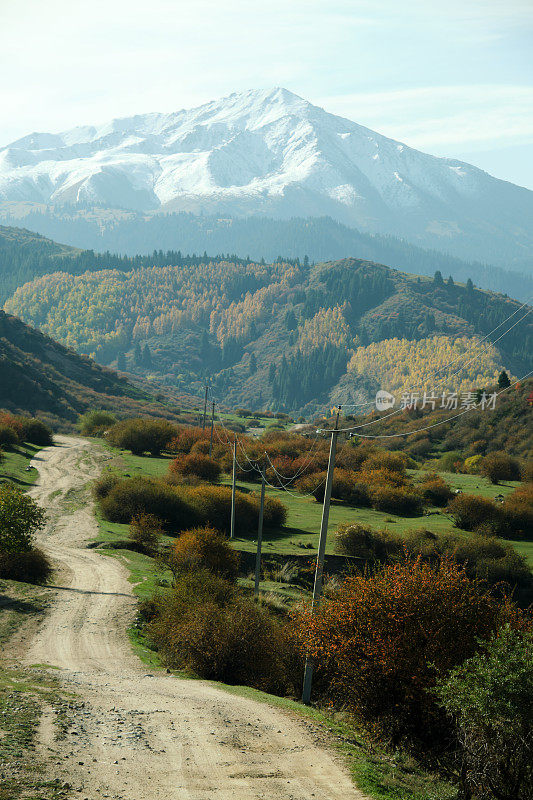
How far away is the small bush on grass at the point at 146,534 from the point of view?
52.7m

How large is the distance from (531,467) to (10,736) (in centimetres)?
8102

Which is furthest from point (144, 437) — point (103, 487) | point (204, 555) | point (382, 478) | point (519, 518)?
point (204, 555)

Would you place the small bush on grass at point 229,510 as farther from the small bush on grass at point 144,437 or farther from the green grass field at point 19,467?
the small bush on grass at point 144,437

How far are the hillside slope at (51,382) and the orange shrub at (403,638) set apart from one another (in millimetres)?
113167

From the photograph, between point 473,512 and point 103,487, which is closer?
point 103,487

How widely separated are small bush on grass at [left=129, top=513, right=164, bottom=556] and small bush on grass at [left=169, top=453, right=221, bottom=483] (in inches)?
913

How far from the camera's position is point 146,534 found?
53.8 m

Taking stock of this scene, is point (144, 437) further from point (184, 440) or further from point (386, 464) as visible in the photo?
point (386, 464)

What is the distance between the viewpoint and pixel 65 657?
27.8m

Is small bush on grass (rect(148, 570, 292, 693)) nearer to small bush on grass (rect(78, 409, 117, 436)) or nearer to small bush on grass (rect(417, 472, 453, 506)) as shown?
small bush on grass (rect(417, 472, 453, 506))

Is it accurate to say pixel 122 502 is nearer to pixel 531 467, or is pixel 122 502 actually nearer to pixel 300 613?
pixel 300 613

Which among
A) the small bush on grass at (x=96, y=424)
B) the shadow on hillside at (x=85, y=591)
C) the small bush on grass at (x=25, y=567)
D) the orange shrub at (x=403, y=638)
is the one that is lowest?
the small bush on grass at (x=96, y=424)

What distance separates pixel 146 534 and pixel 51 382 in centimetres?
10475

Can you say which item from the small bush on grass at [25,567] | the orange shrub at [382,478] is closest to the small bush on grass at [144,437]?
the orange shrub at [382,478]
